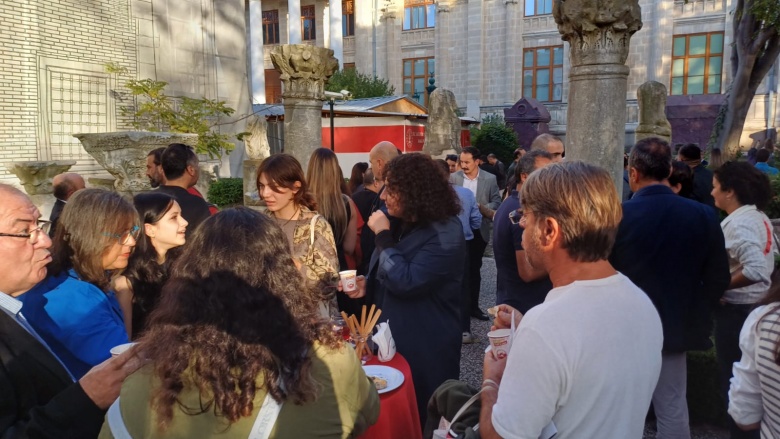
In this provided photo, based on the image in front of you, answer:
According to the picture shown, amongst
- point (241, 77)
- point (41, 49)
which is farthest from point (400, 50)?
point (41, 49)

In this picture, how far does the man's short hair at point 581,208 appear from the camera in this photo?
166 cm

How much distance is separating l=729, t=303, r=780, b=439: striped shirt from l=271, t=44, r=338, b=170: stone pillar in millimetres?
7057

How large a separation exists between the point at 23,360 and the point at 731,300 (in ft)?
12.1

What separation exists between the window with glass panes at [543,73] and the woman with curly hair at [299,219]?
29656 millimetres

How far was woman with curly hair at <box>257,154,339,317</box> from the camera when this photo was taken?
3.46 meters

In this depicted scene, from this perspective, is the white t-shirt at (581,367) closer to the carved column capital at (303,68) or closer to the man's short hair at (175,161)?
the man's short hair at (175,161)

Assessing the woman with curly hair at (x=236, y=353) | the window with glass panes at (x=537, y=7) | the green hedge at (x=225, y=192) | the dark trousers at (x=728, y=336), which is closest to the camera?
the woman with curly hair at (x=236, y=353)

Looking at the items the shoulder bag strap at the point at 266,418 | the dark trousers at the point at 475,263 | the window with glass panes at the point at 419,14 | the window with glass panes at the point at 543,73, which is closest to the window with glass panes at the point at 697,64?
the window with glass panes at the point at 543,73

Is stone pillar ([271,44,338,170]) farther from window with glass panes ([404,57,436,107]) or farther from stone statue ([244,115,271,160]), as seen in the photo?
window with glass panes ([404,57,436,107])

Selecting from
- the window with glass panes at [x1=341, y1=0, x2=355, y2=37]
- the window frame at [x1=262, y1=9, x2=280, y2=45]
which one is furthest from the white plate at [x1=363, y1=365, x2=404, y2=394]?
the window frame at [x1=262, y1=9, x2=280, y2=45]

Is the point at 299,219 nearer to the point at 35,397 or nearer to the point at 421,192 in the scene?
the point at 421,192

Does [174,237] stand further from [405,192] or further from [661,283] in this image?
[661,283]

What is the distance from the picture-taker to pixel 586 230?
65.2 inches

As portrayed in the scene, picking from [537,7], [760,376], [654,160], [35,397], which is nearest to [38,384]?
[35,397]
